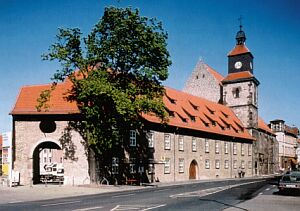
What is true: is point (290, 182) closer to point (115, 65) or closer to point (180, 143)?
point (115, 65)

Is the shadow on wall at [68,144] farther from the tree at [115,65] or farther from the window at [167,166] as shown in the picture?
the window at [167,166]

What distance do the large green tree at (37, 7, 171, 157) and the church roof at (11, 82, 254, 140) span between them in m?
3.26

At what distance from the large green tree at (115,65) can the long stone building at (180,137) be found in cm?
328

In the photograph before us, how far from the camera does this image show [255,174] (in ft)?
222

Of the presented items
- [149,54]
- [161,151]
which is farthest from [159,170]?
[149,54]

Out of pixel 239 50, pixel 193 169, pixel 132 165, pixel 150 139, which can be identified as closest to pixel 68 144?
pixel 132 165

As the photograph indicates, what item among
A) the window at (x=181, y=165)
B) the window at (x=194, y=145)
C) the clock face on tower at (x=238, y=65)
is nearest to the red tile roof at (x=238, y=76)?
the clock face on tower at (x=238, y=65)

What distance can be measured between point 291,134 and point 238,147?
5191 centimetres

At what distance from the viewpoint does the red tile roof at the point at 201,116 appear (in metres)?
49.8

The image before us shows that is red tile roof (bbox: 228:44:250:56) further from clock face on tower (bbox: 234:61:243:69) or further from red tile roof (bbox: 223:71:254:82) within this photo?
red tile roof (bbox: 223:71:254:82)

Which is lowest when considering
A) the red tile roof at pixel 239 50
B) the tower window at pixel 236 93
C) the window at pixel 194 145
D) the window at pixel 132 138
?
the window at pixel 194 145

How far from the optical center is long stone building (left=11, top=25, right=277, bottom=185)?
36.1m

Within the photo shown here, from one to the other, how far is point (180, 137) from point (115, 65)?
17.7m

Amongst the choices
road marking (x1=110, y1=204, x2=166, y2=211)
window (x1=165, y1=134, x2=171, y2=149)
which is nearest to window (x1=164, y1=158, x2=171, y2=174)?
window (x1=165, y1=134, x2=171, y2=149)
